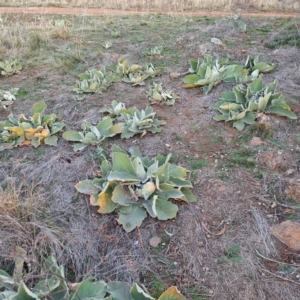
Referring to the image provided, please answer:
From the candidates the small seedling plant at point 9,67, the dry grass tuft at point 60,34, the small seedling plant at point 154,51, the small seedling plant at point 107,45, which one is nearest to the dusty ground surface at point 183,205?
the small seedling plant at point 9,67

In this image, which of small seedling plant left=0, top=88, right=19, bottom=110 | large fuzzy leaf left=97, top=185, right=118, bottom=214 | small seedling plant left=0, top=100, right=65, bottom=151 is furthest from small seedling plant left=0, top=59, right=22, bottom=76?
large fuzzy leaf left=97, top=185, right=118, bottom=214

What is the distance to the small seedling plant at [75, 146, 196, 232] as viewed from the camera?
1.92 metres

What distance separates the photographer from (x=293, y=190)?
2074 millimetres

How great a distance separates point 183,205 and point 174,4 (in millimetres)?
9444

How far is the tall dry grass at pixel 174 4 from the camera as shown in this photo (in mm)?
9762

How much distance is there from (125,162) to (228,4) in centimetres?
974

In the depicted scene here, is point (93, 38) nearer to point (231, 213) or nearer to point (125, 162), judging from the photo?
point (125, 162)

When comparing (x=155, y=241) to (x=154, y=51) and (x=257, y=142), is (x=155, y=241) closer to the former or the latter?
(x=257, y=142)

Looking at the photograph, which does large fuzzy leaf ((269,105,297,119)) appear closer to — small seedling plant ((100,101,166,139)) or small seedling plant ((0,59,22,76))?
small seedling plant ((100,101,166,139))

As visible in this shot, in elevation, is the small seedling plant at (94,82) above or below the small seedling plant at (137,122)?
above

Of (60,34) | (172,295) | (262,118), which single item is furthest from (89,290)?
(60,34)

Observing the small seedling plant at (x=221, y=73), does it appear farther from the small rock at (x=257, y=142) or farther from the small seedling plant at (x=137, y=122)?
the small rock at (x=257, y=142)

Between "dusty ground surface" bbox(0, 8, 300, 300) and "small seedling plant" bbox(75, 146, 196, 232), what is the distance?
7 centimetres

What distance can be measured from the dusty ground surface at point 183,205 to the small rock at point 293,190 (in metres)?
0.04
